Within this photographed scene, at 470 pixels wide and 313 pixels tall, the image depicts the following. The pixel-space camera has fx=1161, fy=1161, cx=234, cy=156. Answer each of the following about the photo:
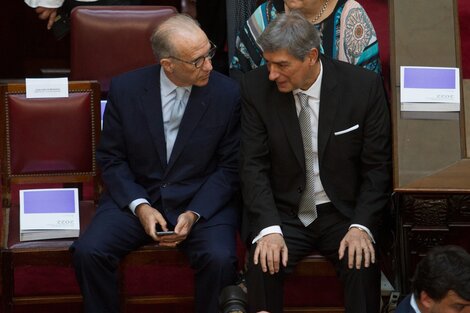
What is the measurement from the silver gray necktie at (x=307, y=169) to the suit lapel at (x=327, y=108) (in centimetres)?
5

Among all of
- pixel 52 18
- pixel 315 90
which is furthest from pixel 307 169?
pixel 52 18

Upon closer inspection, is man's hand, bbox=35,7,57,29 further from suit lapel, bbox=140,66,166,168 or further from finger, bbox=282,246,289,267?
finger, bbox=282,246,289,267

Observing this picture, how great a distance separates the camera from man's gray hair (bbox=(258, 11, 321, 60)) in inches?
162

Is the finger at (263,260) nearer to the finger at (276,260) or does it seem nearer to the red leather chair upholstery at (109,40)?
the finger at (276,260)

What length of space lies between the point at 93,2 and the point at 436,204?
2143 millimetres

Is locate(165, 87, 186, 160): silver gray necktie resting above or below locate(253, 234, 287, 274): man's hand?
above

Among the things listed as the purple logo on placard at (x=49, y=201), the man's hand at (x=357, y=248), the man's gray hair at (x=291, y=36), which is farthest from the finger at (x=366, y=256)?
the purple logo on placard at (x=49, y=201)

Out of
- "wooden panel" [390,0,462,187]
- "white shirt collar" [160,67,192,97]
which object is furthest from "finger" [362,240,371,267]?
"white shirt collar" [160,67,192,97]

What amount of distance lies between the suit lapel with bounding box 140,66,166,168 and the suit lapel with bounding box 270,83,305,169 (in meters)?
0.47

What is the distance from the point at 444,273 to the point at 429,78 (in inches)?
36.4

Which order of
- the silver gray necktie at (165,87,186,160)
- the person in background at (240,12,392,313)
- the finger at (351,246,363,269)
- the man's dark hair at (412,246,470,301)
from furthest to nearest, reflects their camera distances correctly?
the silver gray necktie at (165,87,186,160)
the person in background at (240,12,392,313)
the finger at (351,246,363,269)
the man's dark hair at (412,246,470,301)

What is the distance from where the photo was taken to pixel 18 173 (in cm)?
461

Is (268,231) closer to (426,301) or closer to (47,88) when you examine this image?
(426,301)

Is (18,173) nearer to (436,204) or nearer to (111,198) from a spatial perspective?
(111,198)
